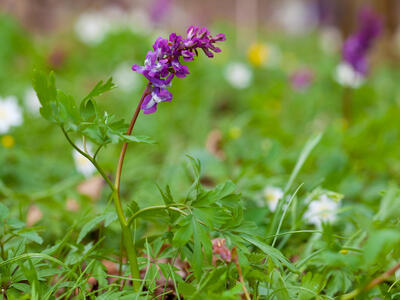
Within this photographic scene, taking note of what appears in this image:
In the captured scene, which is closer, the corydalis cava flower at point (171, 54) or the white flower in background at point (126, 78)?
the corydalis cava flower at point (171, 54)

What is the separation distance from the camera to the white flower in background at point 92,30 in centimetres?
364

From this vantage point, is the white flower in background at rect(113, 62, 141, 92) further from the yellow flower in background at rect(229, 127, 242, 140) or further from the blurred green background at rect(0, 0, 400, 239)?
the yellow flower in background at rect(229, 127, 242, 140)

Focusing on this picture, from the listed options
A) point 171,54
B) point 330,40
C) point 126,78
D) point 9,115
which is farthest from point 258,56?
point 330,40

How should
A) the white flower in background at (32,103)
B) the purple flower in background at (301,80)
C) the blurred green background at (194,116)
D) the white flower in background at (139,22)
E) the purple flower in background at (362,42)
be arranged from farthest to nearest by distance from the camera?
the white flower in background at (139,22) < the purple flower in background at (301,80) < the white flower in background at (32,103) < the purple flower in background at (362,42) < the blurred green background at (194,116)

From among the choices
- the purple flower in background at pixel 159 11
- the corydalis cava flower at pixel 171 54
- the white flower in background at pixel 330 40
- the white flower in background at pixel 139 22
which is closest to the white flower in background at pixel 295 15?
the white flower in background at pixel 330 40

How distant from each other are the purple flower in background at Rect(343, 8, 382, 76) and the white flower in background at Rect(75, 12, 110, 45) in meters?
2.05

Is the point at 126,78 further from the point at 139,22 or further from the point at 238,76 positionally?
the point at 139,22

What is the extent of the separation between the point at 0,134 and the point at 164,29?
2.32 meters

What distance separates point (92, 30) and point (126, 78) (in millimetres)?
930

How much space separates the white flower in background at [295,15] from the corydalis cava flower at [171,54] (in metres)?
8.00

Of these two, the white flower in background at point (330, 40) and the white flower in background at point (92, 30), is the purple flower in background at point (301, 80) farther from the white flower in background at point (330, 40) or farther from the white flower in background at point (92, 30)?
the white flower in background at point (330, 40)

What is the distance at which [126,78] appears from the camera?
3.09 meters

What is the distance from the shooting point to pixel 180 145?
2334 millimetres

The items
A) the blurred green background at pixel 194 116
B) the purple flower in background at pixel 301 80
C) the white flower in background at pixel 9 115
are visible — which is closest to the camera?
the blurred green background at pixel 194 116
